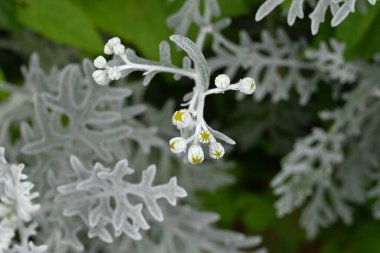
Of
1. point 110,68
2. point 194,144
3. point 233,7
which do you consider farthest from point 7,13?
point 194,144

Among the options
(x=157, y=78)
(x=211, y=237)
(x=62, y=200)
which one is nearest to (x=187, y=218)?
(x=211, y=237)

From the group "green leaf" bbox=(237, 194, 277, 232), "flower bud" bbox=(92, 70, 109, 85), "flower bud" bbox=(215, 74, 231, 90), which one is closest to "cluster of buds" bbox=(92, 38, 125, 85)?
"flower bud" bbox=(92, 70, 109, 85)

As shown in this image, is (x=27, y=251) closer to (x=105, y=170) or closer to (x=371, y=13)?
(x=105, y=170)

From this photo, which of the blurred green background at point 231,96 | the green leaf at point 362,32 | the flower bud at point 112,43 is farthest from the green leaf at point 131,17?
the flower bud at point 112,43

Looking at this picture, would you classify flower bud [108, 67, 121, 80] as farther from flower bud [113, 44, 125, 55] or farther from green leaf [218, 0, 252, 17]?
green leaf [218, 0, 252, 17]

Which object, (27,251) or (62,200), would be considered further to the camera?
(62,200)

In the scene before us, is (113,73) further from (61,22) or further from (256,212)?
(256,212)

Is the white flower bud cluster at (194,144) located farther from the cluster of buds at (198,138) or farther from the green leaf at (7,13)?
the green leaf at (7,13)
